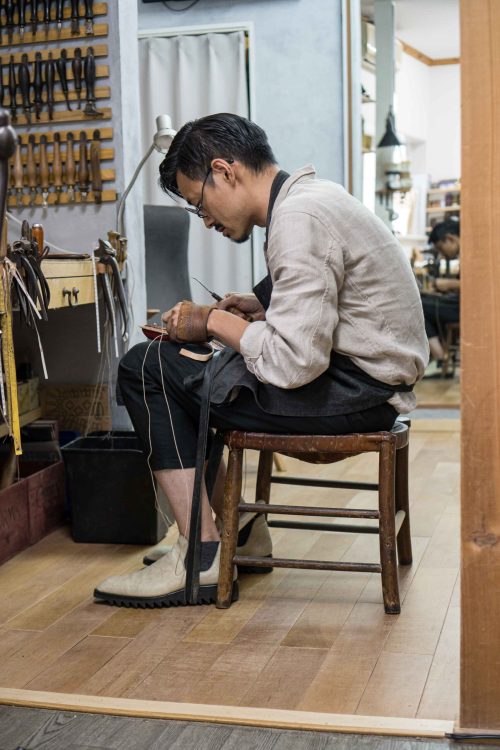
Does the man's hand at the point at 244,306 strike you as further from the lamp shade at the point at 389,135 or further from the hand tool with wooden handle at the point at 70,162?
the lamp shade at the point at 389,135

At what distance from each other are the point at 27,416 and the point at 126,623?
1222 millimetres

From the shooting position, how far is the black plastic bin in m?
2.94

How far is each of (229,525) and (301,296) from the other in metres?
0.61

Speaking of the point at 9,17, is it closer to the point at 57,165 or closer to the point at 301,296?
the point at 57,165

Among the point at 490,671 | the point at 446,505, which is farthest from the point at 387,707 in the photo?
the point at 446,505

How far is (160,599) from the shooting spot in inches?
95.7

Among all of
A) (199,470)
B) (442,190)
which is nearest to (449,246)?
(442,190)

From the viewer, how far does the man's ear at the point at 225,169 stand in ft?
7.57

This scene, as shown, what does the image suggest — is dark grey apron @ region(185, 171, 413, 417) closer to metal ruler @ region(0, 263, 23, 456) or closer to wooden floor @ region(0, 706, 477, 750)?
metal ruler @ region(0, 263, 23, 456)

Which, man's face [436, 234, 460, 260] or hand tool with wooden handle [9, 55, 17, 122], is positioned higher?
hand tool with wooden handle [9, 55, 17, 122]

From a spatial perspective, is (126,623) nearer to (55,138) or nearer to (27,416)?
(27,416)

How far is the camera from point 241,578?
266cm

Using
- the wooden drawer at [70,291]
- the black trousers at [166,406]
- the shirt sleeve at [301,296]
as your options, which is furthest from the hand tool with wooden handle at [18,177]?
the shirt sleeve at [301,296]

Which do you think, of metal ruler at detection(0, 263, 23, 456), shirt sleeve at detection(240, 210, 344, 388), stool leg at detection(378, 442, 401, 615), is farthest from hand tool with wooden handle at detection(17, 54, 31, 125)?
stool leg at detection(378, 442, 401, 615)
